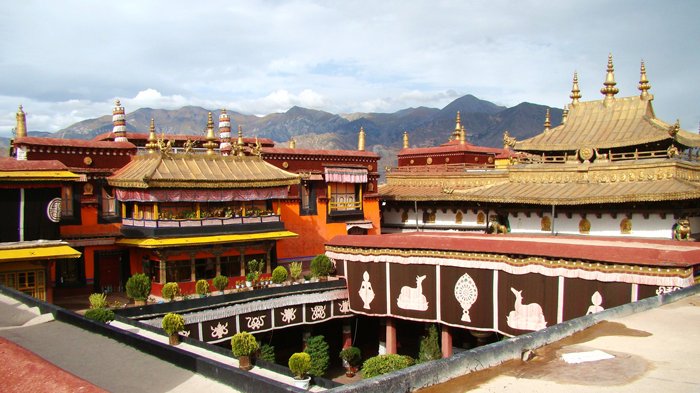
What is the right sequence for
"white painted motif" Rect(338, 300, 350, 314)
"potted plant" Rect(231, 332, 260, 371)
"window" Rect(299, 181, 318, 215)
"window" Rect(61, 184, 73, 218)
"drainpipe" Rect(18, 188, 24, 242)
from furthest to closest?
"window" Rect(299, 181, 318, 215)
"white painted motif" Rect(338, 300, 350, 314)
"window" Rect(61, 184, 73, 218)
"drainpipe" Rect(18, 188, 24, 242)
"potted plant" Rect(231, 332, 260, 371)

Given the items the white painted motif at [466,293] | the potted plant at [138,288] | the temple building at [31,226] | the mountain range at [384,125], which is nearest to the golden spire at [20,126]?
the temple building at [31,226]

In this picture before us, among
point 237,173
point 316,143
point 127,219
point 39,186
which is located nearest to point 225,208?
point 237,173

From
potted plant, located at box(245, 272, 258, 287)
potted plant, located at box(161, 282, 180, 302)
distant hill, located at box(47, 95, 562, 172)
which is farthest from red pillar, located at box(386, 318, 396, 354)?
distant hill, located at box(47, 95, 562, 172)

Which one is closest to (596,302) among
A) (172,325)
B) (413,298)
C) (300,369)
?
(413,298)

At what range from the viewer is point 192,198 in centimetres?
2330

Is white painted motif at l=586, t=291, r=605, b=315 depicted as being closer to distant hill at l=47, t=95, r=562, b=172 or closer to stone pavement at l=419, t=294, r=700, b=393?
stone pavement at l=419, t=294, r=700, b=393

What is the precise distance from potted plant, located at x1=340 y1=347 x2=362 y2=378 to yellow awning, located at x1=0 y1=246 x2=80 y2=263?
10325mm

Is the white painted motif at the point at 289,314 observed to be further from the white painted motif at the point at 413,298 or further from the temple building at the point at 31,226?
the temple building at the point at 31,226

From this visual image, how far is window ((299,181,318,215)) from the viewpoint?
28.8 metres

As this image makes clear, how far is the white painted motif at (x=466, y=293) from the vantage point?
64.3 ft

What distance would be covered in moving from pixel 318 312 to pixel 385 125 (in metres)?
134

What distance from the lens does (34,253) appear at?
60.0ft

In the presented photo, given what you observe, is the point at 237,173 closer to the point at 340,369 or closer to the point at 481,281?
the point at 340,369

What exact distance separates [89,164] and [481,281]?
52.3 feet
